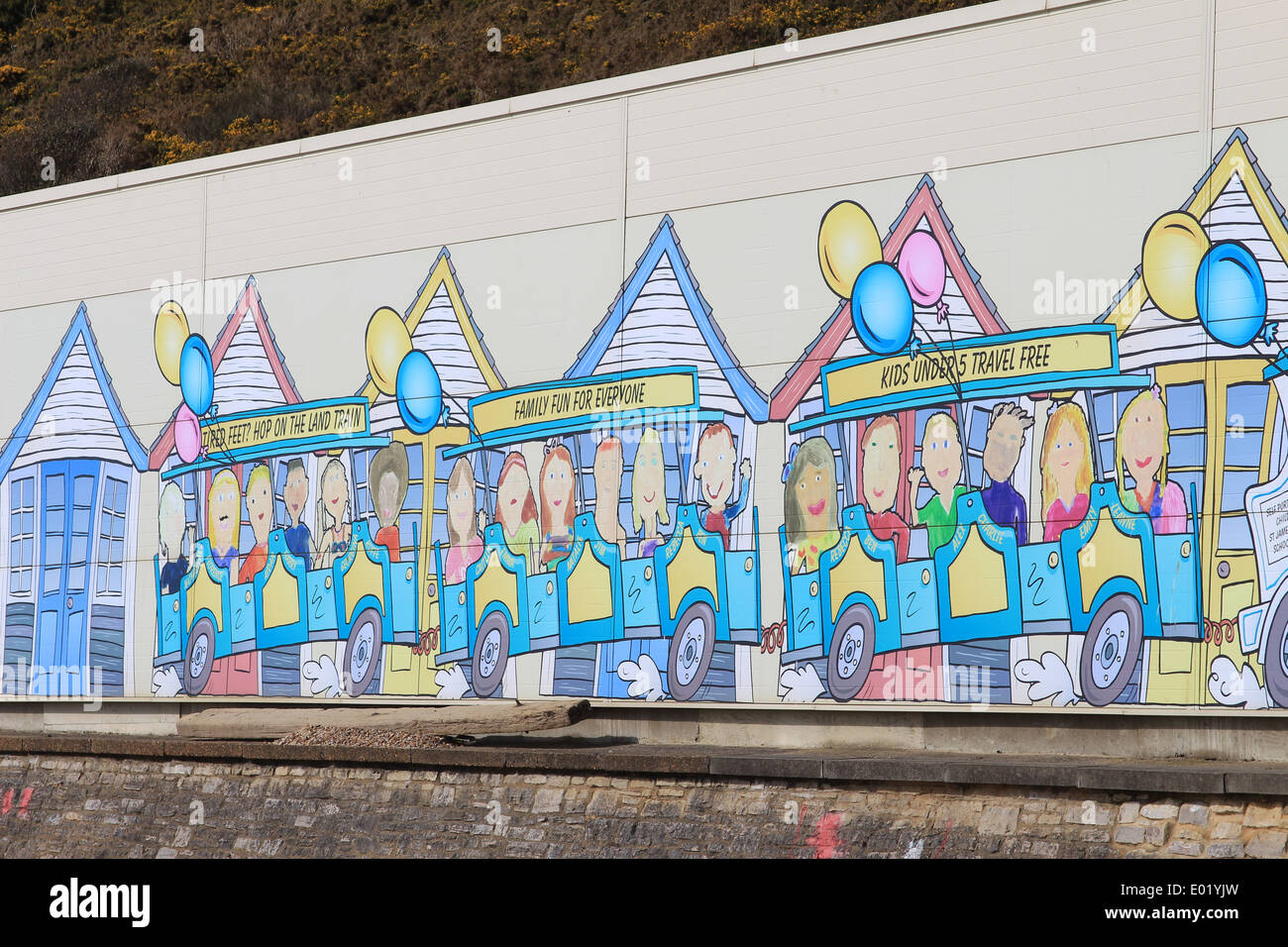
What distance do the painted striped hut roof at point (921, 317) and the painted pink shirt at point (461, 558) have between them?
11.3ft

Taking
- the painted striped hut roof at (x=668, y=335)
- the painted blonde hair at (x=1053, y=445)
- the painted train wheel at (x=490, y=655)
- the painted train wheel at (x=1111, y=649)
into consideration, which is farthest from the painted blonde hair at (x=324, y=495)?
the painted train wheel at (x=1111, y=649)

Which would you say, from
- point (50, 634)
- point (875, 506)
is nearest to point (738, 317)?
point (875, 506)

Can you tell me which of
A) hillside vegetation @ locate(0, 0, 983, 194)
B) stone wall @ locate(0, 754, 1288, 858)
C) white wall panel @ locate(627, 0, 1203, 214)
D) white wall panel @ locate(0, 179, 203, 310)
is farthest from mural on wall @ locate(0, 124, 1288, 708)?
hillside vegetation @ locate(0, 0, 983, 194)

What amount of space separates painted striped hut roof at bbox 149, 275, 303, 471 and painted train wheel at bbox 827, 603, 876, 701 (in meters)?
6.89

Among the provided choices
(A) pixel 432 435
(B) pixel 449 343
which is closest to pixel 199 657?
(A) pixel 432 435

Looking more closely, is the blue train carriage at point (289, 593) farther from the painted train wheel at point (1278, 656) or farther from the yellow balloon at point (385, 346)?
the painted train wheel at point (1278, 656)

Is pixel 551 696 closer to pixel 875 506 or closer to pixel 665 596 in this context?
pixel 665 596

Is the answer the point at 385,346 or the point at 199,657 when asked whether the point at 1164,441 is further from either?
the point at 199,657

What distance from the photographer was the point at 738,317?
1340cm

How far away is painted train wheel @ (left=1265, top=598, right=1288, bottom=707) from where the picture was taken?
34.9 feet

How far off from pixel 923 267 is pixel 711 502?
2799 millimetres

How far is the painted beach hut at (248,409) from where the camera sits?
Answer: 16062 mm

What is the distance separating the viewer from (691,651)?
13414 mm

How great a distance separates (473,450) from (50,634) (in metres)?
6.65
